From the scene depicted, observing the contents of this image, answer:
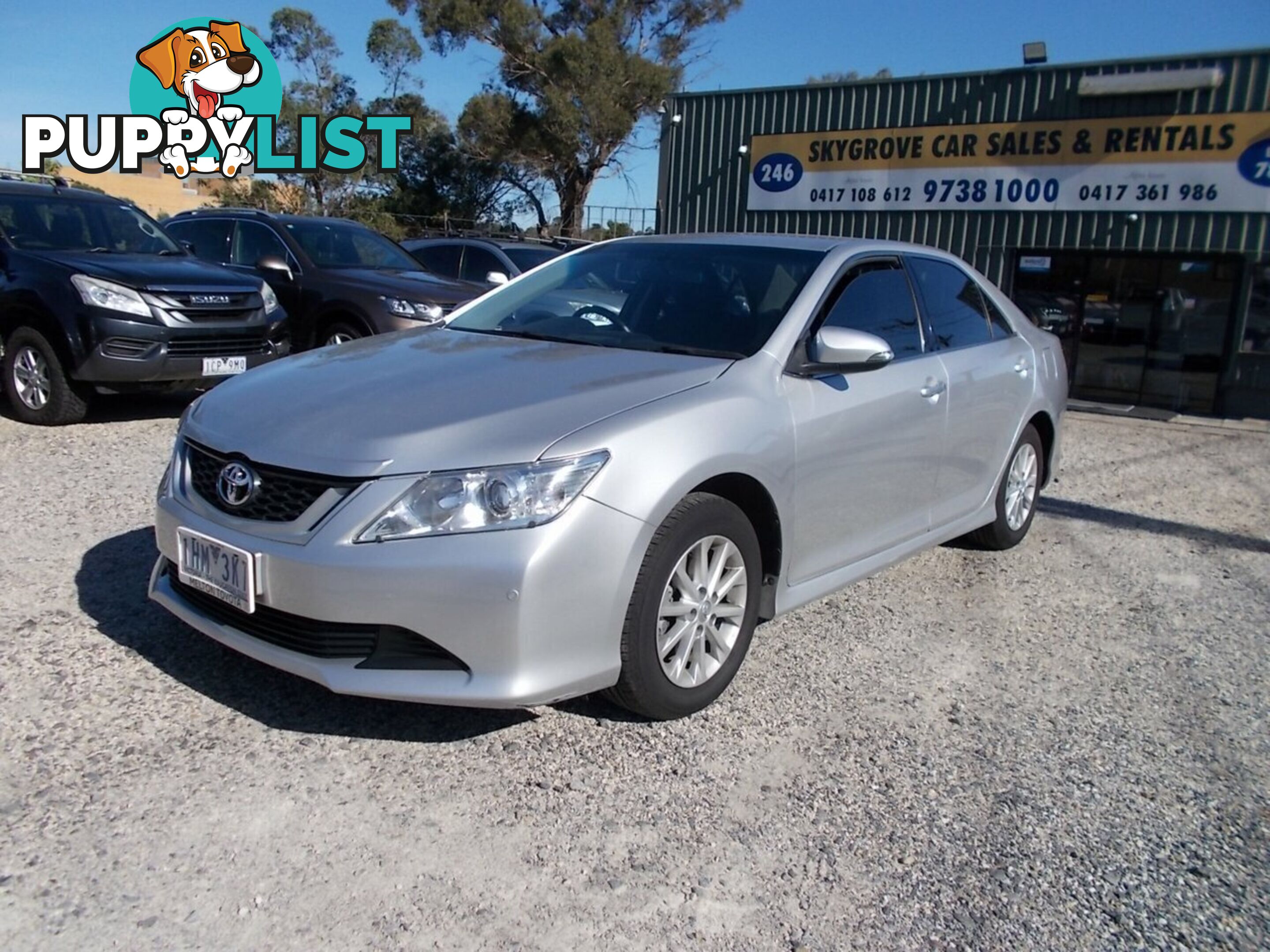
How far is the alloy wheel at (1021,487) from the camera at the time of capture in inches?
217

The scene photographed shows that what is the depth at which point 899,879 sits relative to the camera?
105 inches

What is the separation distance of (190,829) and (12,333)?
616cm

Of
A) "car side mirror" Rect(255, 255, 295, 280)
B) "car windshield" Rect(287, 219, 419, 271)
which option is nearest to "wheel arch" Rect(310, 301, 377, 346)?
"car side mirror" Rect(255, 255, 295, 280)

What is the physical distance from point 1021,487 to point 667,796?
341 cm

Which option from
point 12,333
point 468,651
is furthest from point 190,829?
point 12,333

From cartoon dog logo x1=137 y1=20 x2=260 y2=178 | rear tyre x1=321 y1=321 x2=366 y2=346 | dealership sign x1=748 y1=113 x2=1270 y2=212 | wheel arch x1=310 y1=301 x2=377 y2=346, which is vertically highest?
cartoon dog logo x1=137 y1=20 x2=260 y2=178

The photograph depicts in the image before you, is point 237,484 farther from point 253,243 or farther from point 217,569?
point 253,243

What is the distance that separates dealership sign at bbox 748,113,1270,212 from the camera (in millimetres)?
12625

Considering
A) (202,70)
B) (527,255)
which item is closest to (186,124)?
(202,70)

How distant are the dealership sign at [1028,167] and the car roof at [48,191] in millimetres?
9841

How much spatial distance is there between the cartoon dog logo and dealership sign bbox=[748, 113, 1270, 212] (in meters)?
23.8

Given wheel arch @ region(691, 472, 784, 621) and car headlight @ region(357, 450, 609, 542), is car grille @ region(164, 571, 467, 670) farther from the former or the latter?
wheel arch @ region(691, 472, 784, 621)

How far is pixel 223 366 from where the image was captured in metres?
7.73

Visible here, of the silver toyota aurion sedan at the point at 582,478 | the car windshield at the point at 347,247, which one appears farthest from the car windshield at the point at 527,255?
the silver toyota aurion sedan at the point at 582,478
